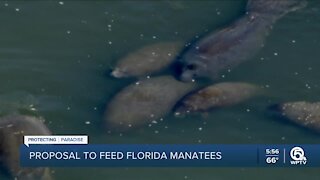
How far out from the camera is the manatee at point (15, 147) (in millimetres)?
9852

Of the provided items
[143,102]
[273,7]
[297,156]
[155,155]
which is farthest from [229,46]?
[155,155]

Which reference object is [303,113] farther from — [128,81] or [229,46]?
[128,81]

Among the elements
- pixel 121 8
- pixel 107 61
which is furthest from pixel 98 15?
pixel 107 61

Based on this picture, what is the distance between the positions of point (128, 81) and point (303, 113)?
2.79 meters

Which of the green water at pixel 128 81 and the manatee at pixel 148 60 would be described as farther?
the manatee at pixel 148 60

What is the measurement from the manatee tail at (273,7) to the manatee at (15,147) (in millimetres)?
4967

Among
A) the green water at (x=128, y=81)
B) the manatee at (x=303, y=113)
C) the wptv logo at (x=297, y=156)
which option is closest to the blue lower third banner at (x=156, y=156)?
the wptv logo at (x=297, y=156)

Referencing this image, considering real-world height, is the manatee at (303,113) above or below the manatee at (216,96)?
below

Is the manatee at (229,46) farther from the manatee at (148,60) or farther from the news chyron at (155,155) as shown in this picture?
the news chyron at (155,155)

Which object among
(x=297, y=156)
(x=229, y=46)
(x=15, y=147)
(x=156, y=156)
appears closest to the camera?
(x=15, y=147)

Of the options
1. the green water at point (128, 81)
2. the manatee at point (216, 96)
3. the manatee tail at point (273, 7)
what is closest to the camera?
the green water at point (128, 81)

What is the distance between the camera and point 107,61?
12406 millimetres

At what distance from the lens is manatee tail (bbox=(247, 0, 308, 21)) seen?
13.4m

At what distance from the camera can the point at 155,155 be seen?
1009 cm
